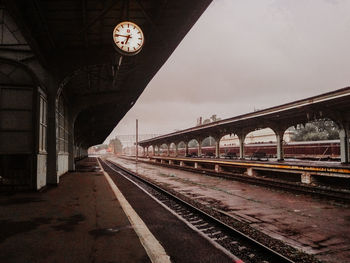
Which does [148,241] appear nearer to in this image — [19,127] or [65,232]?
[65,232]

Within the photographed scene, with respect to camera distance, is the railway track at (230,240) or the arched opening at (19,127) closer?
the railway track at (230,240)

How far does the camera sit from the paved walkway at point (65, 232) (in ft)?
12.6

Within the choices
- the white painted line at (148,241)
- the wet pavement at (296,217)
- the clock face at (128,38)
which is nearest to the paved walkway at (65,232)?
the white painted line at (148,241)

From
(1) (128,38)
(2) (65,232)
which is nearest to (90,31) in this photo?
(1) (128,38)

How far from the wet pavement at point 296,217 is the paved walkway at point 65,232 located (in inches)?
127

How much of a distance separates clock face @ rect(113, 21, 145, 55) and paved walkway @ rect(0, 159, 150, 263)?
198 inches

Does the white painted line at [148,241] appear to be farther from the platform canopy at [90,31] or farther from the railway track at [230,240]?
the platform canopy at [90,31]

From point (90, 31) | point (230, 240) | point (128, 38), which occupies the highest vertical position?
point (90, 31)

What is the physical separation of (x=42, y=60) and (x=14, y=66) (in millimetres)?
1030

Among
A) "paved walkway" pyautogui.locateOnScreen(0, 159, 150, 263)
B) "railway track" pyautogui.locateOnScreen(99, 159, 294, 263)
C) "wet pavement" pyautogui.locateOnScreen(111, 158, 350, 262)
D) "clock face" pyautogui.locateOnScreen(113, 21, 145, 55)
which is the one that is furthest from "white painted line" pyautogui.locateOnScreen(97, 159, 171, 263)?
"clock face" pyautogui.locateOnScreen(113, 21, 145, 55)

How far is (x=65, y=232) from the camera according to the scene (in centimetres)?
492

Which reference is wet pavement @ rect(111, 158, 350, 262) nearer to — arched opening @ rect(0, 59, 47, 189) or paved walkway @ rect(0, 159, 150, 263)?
paved walkway @ rect(0, 159, 150, 263)

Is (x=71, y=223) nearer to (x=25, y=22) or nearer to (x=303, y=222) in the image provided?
(x=303, y=222)

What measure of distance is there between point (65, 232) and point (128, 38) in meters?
5.93
